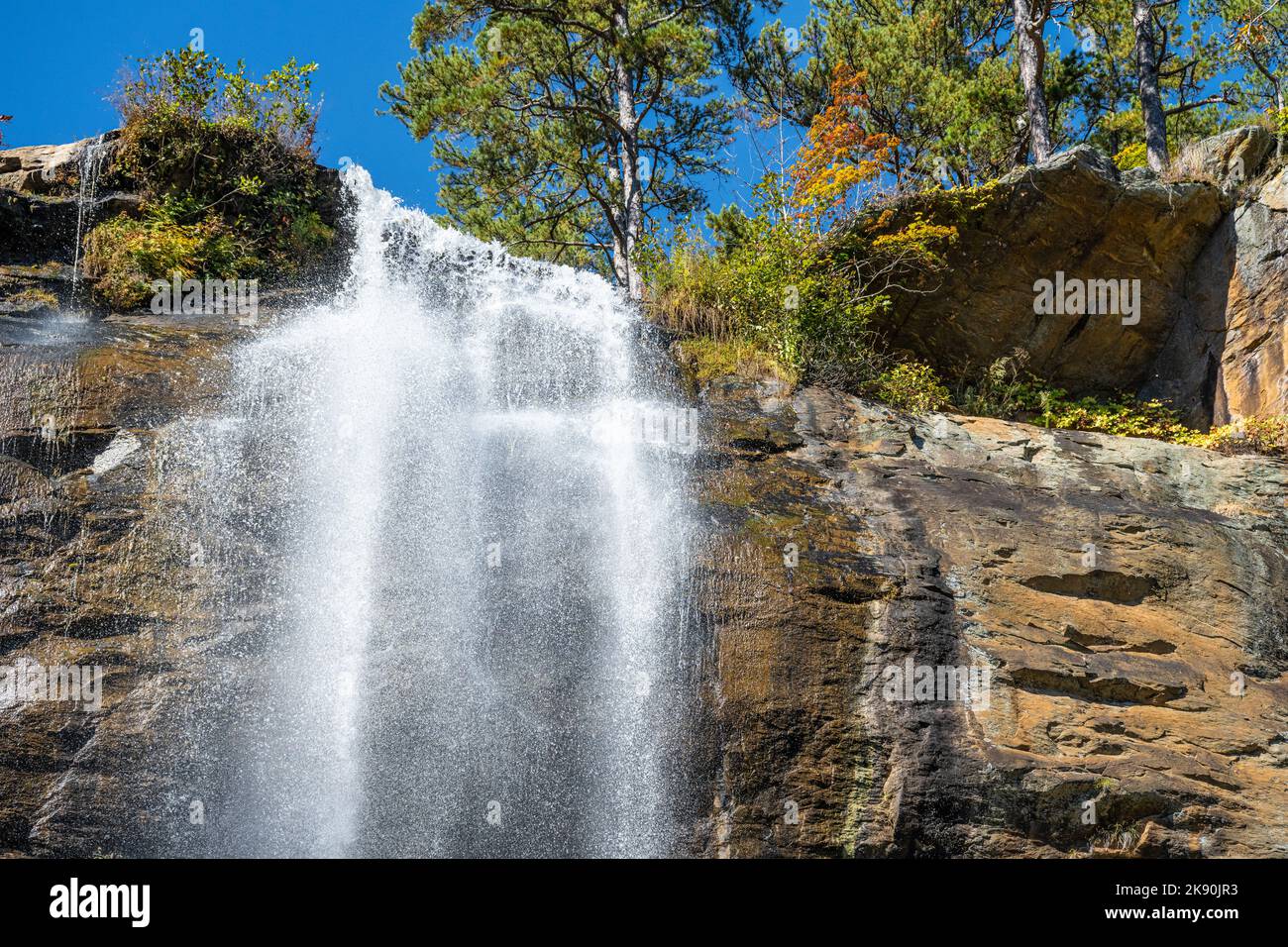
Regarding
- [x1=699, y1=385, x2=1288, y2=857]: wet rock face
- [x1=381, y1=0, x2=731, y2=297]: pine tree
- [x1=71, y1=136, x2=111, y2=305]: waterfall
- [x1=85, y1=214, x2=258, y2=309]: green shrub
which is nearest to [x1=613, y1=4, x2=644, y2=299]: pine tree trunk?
[x1=381, y1=0, x2=731, y2=297]: pine tree

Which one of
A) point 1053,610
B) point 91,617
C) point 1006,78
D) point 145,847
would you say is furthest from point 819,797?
point 1006,78

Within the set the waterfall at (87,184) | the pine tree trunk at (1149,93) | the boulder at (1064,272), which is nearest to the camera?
the waterfall at (87,184)

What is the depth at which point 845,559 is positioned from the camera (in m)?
8.46

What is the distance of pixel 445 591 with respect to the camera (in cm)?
816

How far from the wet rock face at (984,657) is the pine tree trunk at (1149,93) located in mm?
7045

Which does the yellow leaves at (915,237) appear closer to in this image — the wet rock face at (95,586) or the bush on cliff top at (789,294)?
the bush on cliff top at (789,294)

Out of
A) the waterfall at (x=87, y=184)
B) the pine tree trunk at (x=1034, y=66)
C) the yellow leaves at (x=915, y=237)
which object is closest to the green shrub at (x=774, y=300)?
the yellow leaves at (x=915, y=237)

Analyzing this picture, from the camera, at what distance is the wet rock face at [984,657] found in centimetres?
740

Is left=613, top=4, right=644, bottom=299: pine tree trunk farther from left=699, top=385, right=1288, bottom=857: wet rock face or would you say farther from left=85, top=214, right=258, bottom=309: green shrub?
left=699, top=385, right=1288, bottom=857: wet rock face

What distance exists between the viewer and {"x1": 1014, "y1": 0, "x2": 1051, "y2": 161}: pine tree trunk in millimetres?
14891

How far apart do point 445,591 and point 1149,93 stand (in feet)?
46.0

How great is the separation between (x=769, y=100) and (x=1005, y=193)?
26.1 ft
